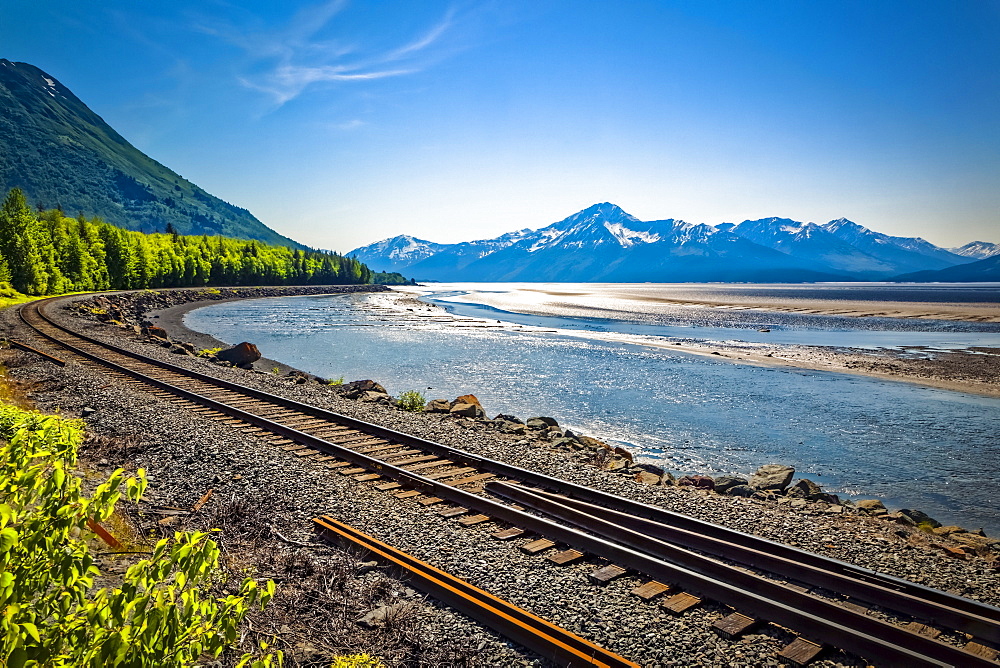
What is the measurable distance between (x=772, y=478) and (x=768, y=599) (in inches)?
345

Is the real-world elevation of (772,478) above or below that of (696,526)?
below

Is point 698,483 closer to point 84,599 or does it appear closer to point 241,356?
point 84,599

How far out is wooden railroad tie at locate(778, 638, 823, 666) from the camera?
5.98 metres

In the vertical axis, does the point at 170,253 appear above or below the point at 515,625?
above

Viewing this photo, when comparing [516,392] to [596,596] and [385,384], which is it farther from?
[596,596]

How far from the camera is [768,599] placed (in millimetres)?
6773

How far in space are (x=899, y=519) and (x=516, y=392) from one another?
1807 centimetres

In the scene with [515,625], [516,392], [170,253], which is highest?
[170,253]

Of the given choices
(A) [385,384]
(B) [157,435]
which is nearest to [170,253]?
(A) [385,384]

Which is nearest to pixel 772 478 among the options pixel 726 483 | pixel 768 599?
pixel 726 483

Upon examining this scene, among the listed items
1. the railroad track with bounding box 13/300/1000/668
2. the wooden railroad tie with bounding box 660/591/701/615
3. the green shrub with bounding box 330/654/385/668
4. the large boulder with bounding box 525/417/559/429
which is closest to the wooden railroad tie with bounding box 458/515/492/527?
the railroad track with bounding box 13/300/1000/668

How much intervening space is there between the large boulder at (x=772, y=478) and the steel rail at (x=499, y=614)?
978 cm

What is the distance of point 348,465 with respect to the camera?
39.9 feet

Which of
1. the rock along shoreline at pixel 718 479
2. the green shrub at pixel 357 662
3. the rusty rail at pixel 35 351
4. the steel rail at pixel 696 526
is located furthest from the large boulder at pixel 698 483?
the rusty rail at pixel 35 351
